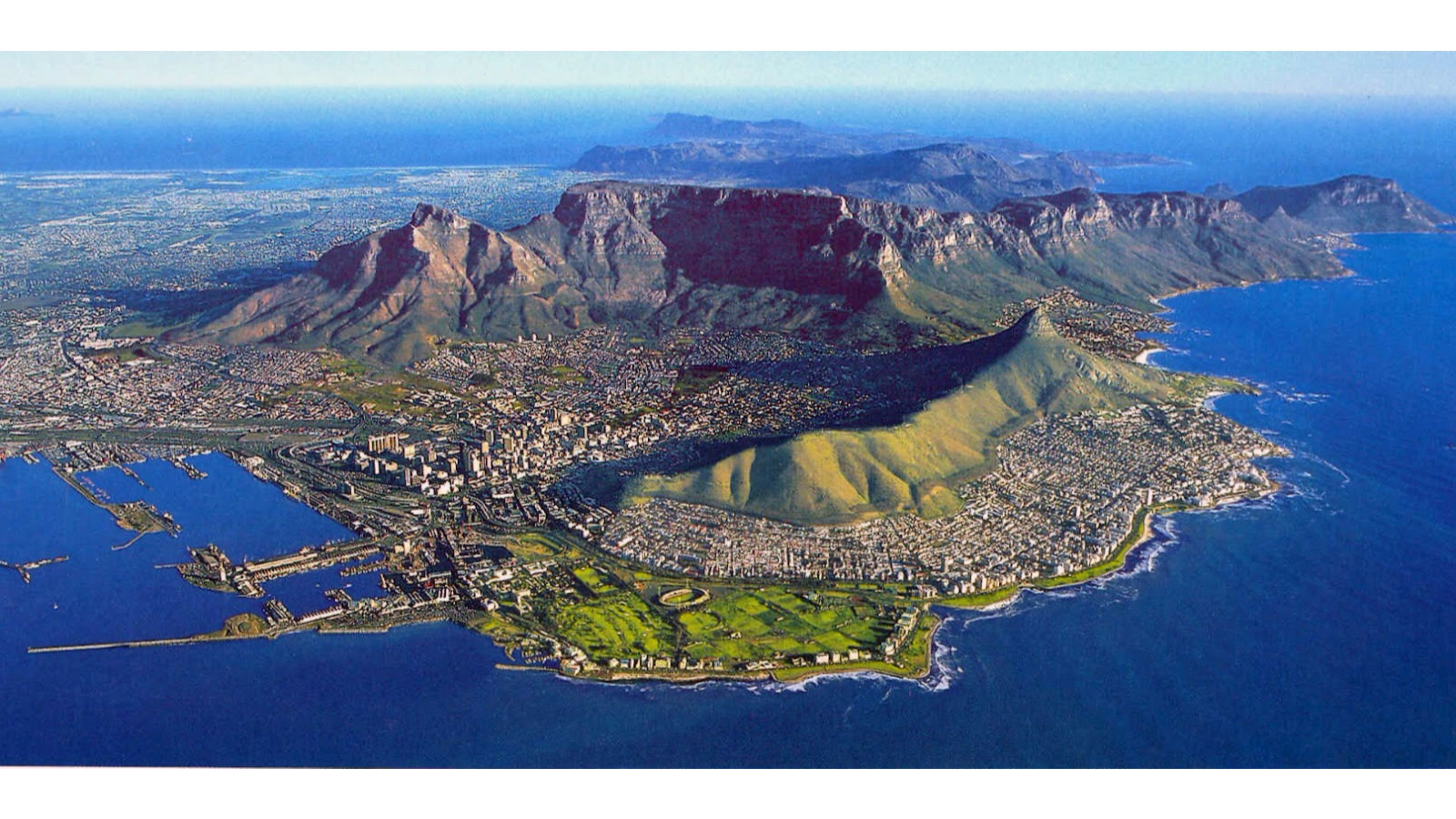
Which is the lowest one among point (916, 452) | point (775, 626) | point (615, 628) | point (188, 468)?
point (775, 626)

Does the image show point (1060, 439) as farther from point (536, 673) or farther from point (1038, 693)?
point (536, 673)

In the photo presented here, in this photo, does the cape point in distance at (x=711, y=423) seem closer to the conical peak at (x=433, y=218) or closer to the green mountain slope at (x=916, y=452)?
the green mountain slope at (x=916, y=452)

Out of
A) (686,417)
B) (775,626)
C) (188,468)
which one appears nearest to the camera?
(775,626)

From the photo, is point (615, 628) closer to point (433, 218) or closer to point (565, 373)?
point (565, 373)

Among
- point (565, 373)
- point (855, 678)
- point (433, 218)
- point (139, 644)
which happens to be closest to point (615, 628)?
point (855, 678)

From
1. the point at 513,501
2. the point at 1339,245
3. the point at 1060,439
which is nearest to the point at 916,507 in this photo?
the point at 1060,439

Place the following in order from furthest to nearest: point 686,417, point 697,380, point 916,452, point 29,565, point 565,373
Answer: point 565,373
point 697,380
point 686,417
point 916,452
point 29,565

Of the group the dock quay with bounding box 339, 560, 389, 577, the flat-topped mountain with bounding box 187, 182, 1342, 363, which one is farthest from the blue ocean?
the flat-topped mountain with bounding box 187, 182, 1342, 363
